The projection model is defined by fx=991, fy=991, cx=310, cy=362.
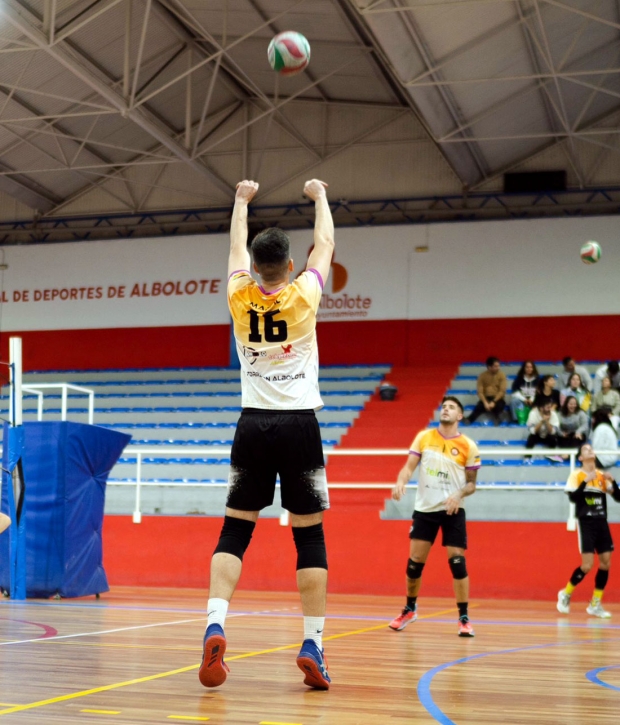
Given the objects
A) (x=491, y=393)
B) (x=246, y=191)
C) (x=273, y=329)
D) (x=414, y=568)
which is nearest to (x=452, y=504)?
(x=414, y=568)

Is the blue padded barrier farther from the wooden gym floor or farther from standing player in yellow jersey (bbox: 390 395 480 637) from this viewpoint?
standing player in yellow jersey (bbox: 390 395 480 637)

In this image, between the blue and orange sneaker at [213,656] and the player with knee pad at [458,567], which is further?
the player with knee pad at [458,567]

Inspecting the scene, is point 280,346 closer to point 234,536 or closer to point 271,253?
point 271,253

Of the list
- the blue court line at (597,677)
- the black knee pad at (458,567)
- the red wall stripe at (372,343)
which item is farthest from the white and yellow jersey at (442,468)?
the red wall stripe at (372,343)

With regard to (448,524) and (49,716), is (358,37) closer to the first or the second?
(448,524)

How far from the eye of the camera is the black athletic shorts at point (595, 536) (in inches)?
444

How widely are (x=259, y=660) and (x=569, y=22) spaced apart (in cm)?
1314

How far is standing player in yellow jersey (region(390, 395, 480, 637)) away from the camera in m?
8.29

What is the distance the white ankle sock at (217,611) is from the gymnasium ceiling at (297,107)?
10802 mm

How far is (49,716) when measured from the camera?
3.62 meters

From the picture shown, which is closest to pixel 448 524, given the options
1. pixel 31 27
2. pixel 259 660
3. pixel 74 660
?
pixel 259 660

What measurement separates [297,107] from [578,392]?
9677 mm

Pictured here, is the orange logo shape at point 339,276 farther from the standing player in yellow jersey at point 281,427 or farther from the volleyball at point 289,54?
the standing player in yellow jersey at point 281,427

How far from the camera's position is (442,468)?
331 inches
